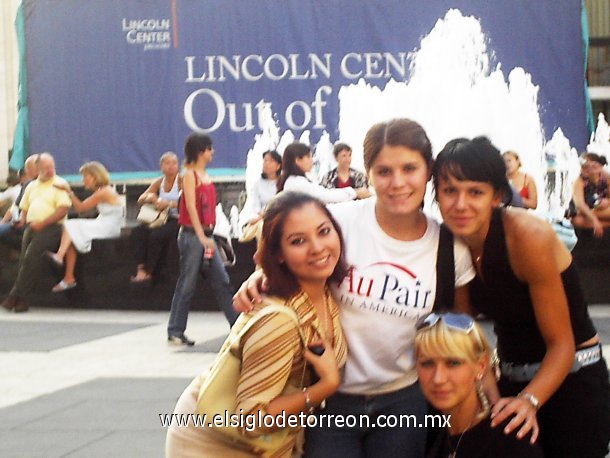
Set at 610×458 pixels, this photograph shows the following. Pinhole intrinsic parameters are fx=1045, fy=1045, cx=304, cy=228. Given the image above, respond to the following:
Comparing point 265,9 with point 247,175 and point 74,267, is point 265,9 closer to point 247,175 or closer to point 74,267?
point 247,175

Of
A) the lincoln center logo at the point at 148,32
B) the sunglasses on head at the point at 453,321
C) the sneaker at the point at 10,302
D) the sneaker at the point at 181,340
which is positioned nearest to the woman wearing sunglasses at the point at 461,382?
the sunglasses on head at the point at 453,321

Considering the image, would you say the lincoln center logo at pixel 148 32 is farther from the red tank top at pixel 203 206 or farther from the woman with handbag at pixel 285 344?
the woman with handbag at pixel 285 344

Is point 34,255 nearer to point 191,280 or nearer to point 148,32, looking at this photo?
point 191,280

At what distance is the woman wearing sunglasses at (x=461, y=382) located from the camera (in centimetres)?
280

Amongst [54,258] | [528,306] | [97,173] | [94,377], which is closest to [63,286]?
[54,258]

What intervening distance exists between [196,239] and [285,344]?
20.6 feet

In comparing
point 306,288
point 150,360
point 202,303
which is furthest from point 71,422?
point 202,303

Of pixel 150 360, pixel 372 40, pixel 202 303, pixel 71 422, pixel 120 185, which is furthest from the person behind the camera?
pixel 120 185

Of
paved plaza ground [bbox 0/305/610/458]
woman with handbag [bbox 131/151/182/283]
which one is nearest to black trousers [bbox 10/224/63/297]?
paved plaza ground [bbox 0/305/610/458]

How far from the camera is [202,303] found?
11594 mm

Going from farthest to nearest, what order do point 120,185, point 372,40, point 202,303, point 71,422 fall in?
1. point 120,185
2. point 372,40
3. point 202,303
4. point 71,422

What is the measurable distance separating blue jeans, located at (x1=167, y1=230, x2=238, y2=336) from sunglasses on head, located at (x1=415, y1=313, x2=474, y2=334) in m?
6.00

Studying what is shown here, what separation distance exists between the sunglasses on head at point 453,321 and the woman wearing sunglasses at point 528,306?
182 mm

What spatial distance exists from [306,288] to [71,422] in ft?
11.2
